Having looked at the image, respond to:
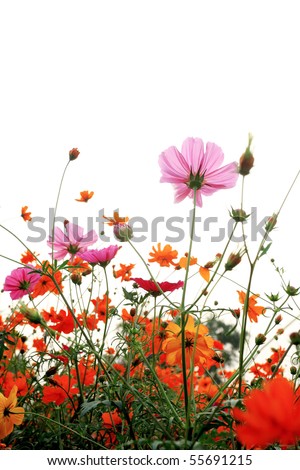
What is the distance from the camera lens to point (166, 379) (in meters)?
1.55

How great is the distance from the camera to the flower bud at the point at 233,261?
0.68 m

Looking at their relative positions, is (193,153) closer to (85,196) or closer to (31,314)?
(31,314)

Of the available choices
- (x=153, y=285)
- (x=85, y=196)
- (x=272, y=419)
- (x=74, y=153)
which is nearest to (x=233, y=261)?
(x=153, y=285)

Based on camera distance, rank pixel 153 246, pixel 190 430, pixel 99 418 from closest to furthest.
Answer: pixel 190 430
pixel 99 418
pixel 153 246

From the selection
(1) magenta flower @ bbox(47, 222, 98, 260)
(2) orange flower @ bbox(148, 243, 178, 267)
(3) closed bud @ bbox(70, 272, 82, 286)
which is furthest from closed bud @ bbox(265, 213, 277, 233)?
(2) orange flower @ bbox(148, 243, 178, 267)

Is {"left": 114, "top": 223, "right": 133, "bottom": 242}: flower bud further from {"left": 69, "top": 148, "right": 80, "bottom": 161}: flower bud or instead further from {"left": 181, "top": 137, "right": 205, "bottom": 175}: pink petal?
{"left": 69, "top": 148, "right": 80, "bottom": 161}: flower bud

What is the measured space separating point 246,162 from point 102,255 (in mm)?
342

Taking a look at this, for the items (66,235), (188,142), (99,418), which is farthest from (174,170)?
(99,418)

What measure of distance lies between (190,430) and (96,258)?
0.42m

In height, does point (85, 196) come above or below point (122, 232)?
above

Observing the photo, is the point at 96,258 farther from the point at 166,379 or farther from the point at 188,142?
the point at 166,379

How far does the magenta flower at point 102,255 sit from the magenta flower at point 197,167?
0.19 metres

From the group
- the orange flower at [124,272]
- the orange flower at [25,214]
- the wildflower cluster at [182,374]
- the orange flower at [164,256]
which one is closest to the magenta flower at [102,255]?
the wildflower cluster at [182,374]

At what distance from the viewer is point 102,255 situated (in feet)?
2.86
